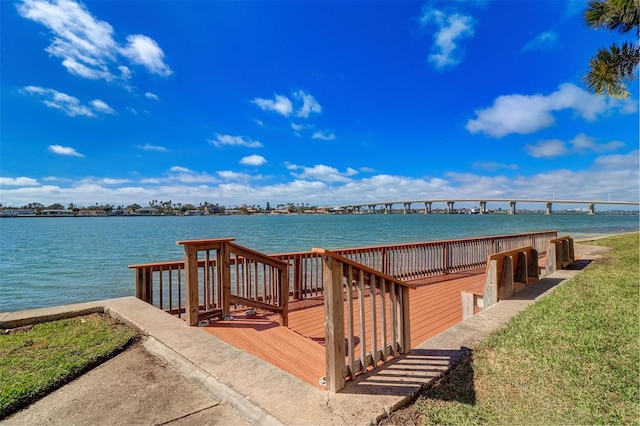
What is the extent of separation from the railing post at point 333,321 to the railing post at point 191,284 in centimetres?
243

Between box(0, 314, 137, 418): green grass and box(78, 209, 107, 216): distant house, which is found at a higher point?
box(78, 209, 107, 216): distant house

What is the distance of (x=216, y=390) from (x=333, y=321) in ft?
3.85

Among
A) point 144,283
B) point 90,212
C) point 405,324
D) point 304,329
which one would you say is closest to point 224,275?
point 304,329

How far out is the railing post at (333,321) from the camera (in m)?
2.38

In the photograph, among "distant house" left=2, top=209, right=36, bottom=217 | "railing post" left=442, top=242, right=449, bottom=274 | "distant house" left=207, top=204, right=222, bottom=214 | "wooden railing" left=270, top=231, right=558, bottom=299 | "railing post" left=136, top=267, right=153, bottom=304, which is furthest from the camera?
"distant house" left=207, top=204, right=222, bottom=214

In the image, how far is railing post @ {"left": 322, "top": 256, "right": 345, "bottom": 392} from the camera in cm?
238

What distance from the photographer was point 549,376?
272 cm

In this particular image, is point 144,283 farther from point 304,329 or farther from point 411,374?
point 411,374

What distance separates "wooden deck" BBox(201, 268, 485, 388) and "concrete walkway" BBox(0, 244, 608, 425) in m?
0.38

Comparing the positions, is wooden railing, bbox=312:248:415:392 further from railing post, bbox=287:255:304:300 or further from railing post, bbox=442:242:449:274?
railing post, bbox=442:242:449:274

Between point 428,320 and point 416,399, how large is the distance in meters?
3.11

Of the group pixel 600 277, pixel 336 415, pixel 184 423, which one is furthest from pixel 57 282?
pixel 600 277

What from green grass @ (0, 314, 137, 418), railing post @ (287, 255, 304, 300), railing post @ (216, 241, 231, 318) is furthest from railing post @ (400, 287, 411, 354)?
railing post @ (287, 255, 304, 300)

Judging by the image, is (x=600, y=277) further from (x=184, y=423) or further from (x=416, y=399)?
(x=184, y=423)
